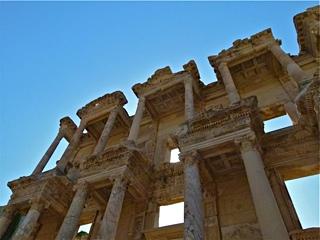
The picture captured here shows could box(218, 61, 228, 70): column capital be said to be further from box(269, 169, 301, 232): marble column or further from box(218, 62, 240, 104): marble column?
box(269, 169, 301, 232): marble column

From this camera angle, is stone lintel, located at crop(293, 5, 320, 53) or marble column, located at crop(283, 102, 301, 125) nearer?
marble column, located at crop(283, 102, 301, 125)

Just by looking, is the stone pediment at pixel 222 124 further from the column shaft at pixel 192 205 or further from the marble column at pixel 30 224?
the marble column at pixel 30 224

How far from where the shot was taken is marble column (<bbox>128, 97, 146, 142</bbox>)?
1424 cm

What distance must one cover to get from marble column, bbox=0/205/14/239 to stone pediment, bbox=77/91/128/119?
6937mm

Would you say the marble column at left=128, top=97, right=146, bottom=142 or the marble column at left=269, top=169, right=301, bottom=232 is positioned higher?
the marble column at left=128, top=97, right=146, bottom=142

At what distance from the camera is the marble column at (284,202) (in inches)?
369

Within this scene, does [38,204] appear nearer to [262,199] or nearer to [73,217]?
[73,217]

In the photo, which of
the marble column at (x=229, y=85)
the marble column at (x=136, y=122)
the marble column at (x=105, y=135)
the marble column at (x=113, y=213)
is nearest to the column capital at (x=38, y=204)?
the marble column at (x=105, y=135)

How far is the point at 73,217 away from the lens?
1117 cm

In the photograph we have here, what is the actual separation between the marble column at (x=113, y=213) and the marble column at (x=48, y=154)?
6.68 m

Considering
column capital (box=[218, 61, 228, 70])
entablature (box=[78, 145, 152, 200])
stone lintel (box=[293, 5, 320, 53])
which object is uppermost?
stone lintel (box=[293, 5, 320, 53])

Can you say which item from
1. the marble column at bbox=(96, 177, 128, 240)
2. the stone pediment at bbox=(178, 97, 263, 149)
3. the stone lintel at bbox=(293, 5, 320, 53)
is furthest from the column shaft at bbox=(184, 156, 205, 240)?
the stone lintel at bbox=(293, 5, 320, 53)

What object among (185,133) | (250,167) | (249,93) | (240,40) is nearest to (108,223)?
(185,133)

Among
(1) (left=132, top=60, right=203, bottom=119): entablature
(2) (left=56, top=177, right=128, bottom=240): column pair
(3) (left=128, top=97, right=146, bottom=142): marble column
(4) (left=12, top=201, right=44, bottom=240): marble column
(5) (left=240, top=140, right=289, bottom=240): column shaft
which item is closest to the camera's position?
(5) (left=240, top=140, right=289, bottom=240): column shaft
